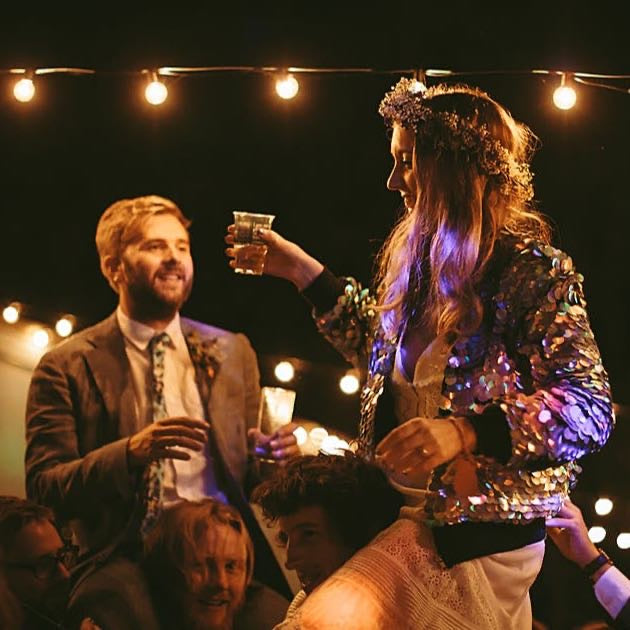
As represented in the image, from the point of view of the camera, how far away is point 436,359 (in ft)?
6.82

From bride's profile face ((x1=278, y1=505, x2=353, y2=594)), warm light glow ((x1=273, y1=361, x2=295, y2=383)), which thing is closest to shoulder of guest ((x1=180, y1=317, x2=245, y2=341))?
warm light glow ((x1=273, y1=361, x2=295, y2=383))

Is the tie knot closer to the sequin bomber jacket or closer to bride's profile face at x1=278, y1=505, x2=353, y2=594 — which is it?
bride's profile face at x1=278, y1=505, x2=353, y2=594

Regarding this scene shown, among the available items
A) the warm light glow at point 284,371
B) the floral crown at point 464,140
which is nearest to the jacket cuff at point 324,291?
the floral crown at point 464,140

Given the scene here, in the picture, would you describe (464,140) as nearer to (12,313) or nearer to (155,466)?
(155,466)

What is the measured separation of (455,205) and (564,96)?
1.17m

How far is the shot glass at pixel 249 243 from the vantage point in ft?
8.48

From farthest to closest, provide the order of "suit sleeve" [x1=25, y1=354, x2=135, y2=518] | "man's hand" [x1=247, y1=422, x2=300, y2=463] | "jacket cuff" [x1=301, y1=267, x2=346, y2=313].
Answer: "man's hand" [x1=247, y1=422, x2=300, y2=463]
"suit sleeve" [x1=25, y1=354, x2=135, y2=518]
"jacket cuff" [x1=301, y1=267, x2=346, y2=313]

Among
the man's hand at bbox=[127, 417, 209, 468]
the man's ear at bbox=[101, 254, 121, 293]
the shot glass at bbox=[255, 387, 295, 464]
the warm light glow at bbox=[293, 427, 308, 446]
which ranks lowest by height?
the man's hand at bbox=[127, 417, 209, 468]

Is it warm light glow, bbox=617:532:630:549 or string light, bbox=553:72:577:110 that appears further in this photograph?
warm light glow, bbox=617:532:630:549

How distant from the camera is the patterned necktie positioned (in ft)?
9.76

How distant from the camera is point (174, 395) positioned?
308 centimetres

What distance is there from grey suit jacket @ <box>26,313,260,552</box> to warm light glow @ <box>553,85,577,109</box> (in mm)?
1256

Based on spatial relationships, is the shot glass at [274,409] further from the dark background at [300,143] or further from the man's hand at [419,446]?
the man's hand at [419,446]

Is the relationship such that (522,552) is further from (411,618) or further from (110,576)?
(110,576)
